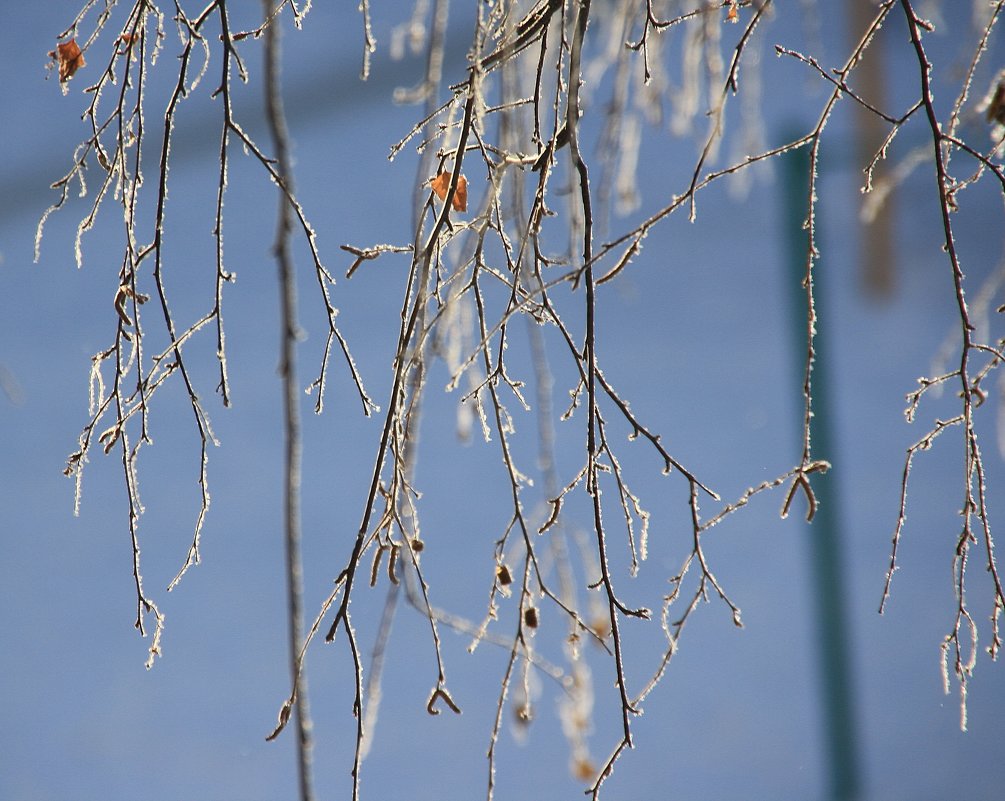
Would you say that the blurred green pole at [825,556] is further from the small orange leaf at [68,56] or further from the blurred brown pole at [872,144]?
the small orange leaf at [68,56]

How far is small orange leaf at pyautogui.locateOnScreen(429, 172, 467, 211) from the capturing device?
0.60m

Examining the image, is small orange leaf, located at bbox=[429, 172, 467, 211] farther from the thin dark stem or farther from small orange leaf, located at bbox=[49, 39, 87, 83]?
small orange leaf, located at bbox=[49, 39, 87, 83]

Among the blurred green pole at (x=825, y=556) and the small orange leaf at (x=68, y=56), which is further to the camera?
the blurred green pole at (x=825, y=556)

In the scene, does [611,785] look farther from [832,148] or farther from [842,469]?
[832,148]

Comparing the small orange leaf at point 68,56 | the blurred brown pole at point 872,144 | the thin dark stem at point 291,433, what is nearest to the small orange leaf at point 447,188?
the thin dark stem at point 291,433

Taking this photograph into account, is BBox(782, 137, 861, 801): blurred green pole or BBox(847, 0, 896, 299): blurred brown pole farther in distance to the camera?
BBox(847, 0, 896, 299): blurred brown pole

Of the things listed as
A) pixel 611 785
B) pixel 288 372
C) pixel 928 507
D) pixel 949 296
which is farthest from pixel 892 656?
pixel 288 372

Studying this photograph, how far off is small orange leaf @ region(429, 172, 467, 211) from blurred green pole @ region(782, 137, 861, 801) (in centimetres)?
164

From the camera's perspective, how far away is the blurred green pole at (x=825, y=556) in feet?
7.29

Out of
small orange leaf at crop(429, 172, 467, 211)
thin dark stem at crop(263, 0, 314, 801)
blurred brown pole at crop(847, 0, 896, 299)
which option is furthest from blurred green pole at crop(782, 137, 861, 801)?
thin dark stem at crop(263, 0, 314, 801)

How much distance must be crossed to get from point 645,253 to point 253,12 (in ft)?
3.78

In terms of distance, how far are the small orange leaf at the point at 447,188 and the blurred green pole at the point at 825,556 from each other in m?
1.64


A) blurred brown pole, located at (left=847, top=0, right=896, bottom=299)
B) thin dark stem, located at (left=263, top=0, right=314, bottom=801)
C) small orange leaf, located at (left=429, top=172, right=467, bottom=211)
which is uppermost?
blurred brown pole, located at (left=847, top=0, right=896, bottom=299)

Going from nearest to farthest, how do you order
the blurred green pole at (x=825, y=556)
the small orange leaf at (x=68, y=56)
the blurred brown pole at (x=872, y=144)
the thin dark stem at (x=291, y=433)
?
the thin dark stem at (x=291, y=433), the small orange leaf at (x=68, y=56), the blurred green pole at (x=825, y=556), the blurred brown pole at (x=872, y=144)
